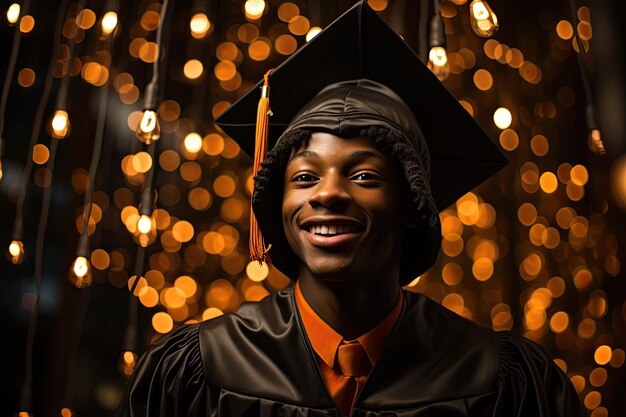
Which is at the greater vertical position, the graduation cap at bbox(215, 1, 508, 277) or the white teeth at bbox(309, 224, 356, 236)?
the graduation cap at bbox(215, 1, 508, 277)

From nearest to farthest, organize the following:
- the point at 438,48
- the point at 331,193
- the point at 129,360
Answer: the point at 331,193, the point at 438,48, the point at 129,360

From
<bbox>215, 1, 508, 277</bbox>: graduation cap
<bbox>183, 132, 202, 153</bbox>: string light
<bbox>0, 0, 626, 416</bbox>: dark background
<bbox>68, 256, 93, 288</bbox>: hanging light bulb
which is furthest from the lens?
<bbox>183, 132, 202, 153</bbox>: string light

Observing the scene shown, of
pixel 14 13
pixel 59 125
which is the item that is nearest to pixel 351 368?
pixel 59 125

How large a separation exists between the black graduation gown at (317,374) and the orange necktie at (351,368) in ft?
0.07

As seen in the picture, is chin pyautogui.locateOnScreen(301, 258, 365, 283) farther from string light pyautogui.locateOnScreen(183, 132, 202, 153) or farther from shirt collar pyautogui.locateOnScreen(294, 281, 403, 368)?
string light pyautogui.locateOnScreen(183, 132, 202, 153)

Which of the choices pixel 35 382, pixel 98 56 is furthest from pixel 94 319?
pixel 98 56

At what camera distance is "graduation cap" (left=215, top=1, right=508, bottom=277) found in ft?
4.31

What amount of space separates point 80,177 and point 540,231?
5.71ft

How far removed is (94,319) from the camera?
2938 mm

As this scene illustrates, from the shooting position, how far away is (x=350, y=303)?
1263 millimetres

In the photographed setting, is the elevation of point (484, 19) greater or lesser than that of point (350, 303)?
greater

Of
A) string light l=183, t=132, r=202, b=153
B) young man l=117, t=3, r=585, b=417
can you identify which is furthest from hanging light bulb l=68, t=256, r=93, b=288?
string light l=183, t=132, r=202, b=153

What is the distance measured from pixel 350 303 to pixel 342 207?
16cm

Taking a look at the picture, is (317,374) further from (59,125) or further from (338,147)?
(59,125)
